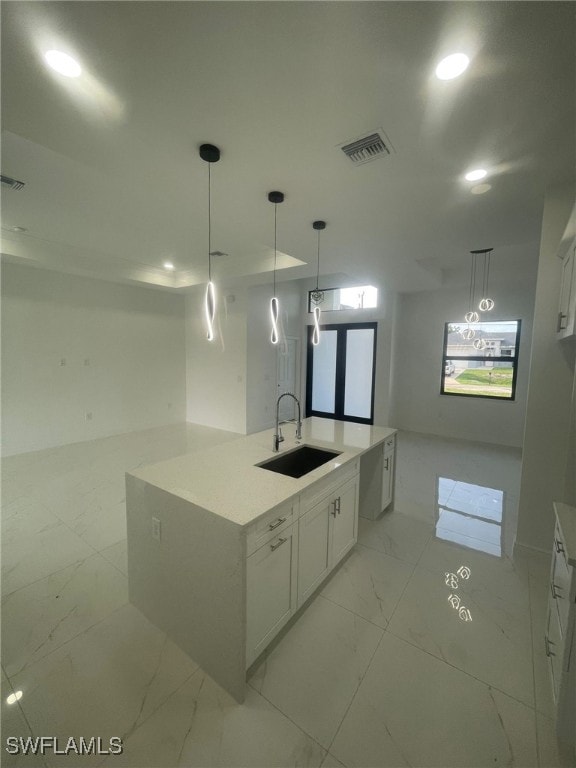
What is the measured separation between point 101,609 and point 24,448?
3.91 metres

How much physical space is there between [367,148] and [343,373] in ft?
16.8

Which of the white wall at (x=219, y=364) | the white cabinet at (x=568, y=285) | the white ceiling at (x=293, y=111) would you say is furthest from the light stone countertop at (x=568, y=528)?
the white wall at (x=219, y=364)

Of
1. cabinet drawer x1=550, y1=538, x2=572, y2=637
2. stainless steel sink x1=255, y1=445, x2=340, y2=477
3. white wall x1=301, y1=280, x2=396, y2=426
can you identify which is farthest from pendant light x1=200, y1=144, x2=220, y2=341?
white wall x1=301, y1=280, x2=396, y2=426

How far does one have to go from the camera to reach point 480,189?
2.34 m

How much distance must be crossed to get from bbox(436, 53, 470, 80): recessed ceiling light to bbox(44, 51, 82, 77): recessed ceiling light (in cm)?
Answer: 167

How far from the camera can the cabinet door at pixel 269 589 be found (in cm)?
142

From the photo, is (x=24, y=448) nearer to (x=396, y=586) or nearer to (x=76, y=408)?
(x=76, y=408)

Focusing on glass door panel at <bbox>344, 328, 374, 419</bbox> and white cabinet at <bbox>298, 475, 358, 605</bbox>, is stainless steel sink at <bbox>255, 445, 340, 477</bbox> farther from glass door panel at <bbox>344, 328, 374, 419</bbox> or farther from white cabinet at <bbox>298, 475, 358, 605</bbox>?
glass door panel at <bbox>344, 328, 374, 419</bbox>

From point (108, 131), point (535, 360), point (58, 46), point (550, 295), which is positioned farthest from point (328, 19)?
point (535, 360)

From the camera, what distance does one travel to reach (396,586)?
2131 millimetres

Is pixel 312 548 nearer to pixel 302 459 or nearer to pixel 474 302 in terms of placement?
pixel 302 459

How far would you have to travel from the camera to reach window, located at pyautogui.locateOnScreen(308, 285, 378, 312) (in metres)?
6.17

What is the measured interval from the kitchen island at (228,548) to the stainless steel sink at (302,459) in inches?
10.8

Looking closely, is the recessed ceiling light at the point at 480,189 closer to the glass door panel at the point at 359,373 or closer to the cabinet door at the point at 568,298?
the cabinet door at the point at 568,298
